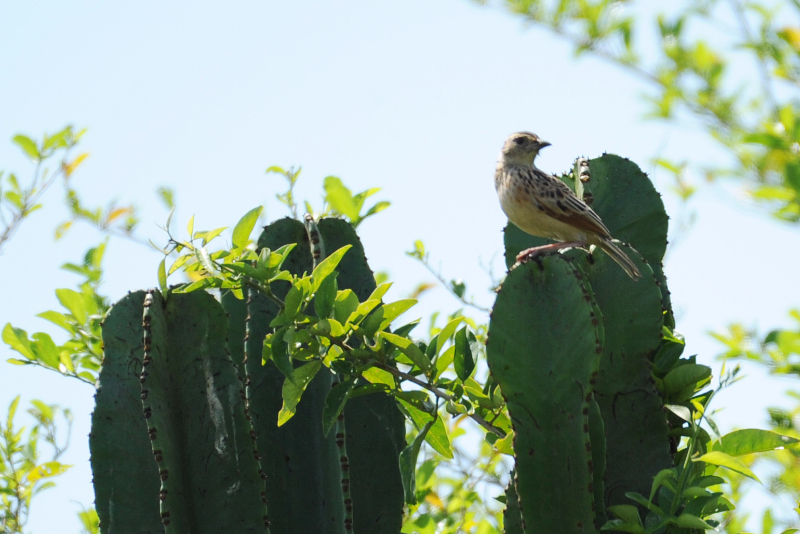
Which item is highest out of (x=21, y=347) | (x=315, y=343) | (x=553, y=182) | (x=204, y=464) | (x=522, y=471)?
(x=553, y=182)

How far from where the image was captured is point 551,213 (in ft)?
11.4

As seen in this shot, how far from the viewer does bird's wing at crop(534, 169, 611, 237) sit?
10.3ft

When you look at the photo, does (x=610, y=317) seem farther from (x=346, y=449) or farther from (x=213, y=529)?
(x=213, y=529)

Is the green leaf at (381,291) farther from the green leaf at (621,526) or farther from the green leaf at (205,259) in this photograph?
the green leaf at (621,526)

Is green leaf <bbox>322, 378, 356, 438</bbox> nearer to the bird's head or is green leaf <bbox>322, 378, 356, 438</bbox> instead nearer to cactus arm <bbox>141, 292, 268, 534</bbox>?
cactus arm <bbox>141, 292, 268, 534</bbox>

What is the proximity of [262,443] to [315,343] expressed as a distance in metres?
0.64

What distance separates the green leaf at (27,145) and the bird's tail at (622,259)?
3329mm

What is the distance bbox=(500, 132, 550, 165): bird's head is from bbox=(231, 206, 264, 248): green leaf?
176 cm

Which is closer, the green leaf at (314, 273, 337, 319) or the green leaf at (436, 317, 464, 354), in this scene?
the green leaf at (314, 273, 337, 319)

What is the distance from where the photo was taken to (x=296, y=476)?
10.5 ft

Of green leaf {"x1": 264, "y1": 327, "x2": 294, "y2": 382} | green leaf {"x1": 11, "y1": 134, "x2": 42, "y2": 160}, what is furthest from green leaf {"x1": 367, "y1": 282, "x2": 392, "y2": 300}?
green leaf {"x1": 11, "y1": 134, "x2": 42, "y2": 160}

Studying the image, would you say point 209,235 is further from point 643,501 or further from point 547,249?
point 643,501

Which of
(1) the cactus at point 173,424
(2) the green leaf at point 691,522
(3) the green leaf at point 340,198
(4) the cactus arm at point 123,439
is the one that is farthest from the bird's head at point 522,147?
(2) the green leaf at point 691,522

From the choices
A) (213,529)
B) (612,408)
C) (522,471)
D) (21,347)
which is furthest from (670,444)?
(21,347)
